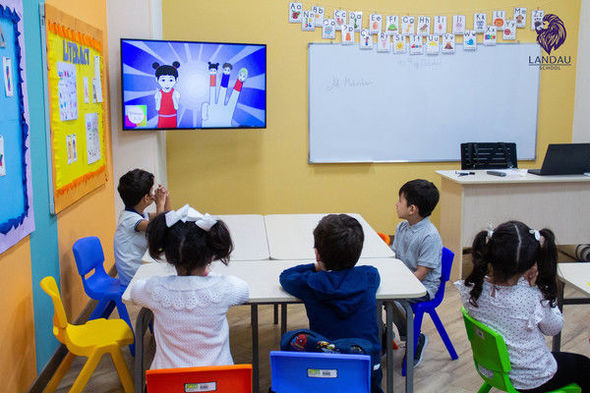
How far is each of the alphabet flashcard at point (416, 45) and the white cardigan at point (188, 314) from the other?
3.91m

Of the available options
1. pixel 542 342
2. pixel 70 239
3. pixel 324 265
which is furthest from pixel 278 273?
pixel 70 239

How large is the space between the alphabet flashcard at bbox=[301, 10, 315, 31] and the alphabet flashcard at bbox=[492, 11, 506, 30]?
164 cm

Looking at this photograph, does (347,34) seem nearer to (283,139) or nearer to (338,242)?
(283,139)

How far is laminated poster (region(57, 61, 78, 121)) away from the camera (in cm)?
320

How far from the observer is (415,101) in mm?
5480

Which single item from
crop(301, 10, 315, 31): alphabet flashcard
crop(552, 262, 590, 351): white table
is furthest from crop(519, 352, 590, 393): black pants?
crop(301, 10, 315, 31): alphabet flashcard

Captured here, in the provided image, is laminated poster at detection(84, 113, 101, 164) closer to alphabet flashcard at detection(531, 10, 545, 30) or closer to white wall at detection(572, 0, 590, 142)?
alphabet flashcard at detection(531, 10, 545, 30)

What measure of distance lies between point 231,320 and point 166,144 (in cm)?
204

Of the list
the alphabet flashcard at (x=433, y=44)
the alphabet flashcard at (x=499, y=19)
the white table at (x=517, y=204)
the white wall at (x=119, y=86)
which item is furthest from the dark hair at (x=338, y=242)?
the alphabet flashcard at (x=499, y=19)

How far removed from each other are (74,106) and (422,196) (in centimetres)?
201

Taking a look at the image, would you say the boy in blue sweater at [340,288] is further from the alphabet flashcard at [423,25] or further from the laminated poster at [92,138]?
the alphabet flashcard at [423,25]

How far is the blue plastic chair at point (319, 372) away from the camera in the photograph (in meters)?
1.79

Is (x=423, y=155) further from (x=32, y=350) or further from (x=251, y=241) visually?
(x=32, y=350)

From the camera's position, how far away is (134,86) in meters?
4.44
